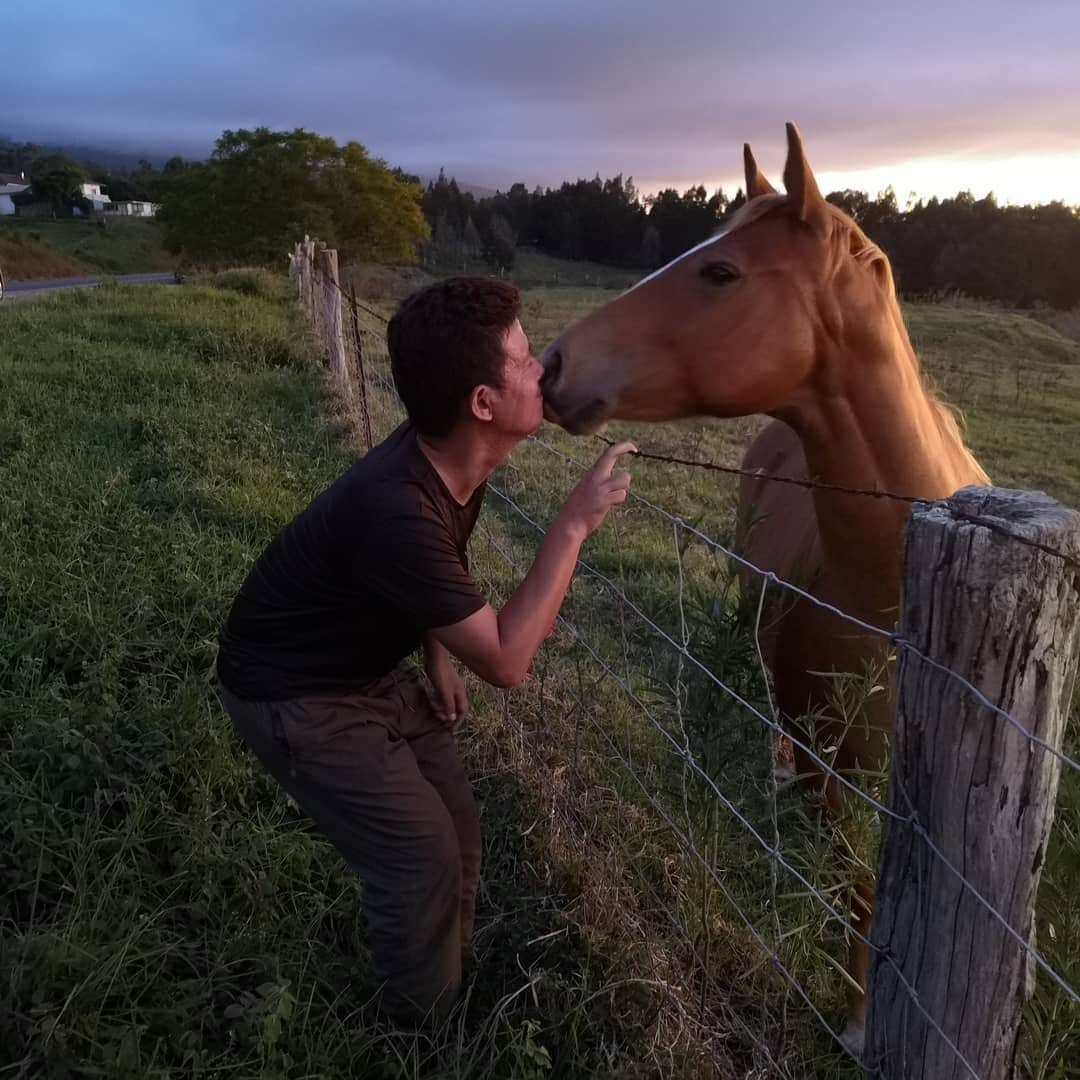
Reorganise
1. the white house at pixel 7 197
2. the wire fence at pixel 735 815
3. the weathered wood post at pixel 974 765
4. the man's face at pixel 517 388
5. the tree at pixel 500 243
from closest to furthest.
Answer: the weathered wood post at pixel 974 765, the wire fence at pixel 735 815, the man's face at pixel 517 388, the tree at pixel 500 243, the white house at pixel 7 197

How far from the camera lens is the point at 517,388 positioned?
179 cm

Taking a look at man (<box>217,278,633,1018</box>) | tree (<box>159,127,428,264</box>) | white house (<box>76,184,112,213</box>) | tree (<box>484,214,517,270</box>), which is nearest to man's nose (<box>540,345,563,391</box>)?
man (<box>217,278,633,1018</box>)

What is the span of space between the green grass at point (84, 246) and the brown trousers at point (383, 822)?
1335 inches

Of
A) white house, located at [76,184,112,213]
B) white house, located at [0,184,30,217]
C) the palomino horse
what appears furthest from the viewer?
white house, located at [76,184,112,213]

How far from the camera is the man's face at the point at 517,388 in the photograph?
1763 mm

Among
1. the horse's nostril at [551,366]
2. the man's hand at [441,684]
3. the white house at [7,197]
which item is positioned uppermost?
the white house at [7,197]

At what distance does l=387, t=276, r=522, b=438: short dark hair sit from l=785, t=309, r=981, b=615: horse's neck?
3.04 ft

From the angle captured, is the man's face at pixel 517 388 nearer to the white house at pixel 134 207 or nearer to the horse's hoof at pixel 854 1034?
the horse's hoof at pixel 854 1034

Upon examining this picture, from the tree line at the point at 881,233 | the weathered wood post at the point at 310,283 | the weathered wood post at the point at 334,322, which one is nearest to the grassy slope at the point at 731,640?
the weathered wood post at the point at 334,322

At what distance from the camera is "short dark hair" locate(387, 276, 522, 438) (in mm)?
1693

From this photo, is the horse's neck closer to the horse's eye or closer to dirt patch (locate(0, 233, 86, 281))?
the horse's eye

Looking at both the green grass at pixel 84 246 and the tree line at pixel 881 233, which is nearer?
the green grass at pixel 84 246

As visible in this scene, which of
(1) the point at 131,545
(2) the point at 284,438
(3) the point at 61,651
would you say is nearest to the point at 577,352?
(3) the point at 61,651

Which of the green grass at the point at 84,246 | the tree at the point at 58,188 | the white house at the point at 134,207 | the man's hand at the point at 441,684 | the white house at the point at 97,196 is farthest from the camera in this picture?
the white house at the point at 97,196
